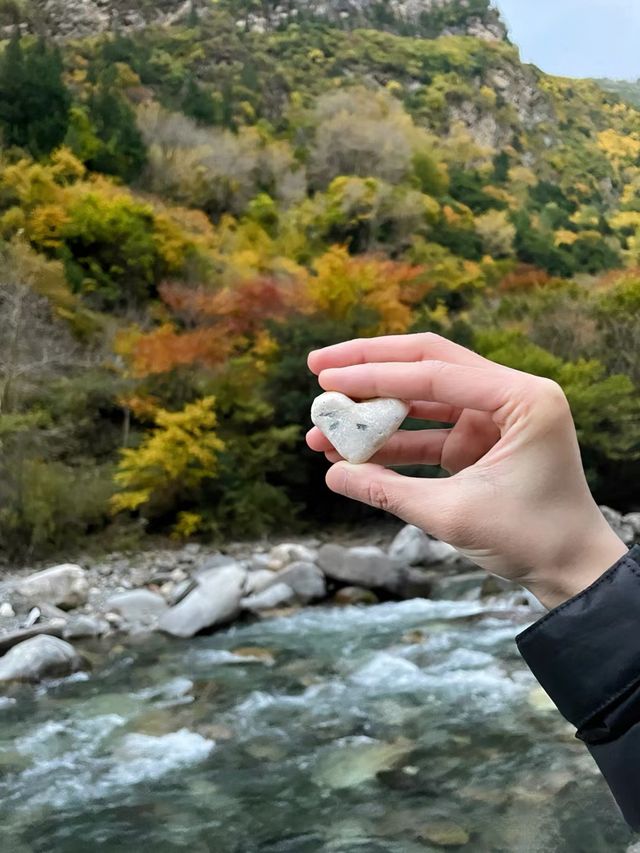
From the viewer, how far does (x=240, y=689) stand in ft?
16.4

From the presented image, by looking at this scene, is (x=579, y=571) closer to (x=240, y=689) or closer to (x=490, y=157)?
(x=240, y=689)

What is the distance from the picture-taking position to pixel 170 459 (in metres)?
9.27

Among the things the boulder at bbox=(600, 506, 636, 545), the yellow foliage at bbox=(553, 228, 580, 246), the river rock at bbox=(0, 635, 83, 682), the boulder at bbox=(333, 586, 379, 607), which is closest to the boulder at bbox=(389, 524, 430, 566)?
the boulder at bbox=(333, 586, 379, 607)

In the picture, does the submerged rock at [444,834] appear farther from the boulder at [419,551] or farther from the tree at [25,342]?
the tree at [25,342]

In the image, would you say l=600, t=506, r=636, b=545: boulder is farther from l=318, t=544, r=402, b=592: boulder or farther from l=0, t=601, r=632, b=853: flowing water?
l=0, t=601, r=632, b=853: flowing water

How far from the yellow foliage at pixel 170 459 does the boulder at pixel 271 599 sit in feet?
8.43

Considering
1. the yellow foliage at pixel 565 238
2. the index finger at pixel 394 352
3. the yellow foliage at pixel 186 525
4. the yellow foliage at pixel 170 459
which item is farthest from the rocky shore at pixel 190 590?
the yellow foliage at pixel 565 238

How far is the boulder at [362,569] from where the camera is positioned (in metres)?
7.64

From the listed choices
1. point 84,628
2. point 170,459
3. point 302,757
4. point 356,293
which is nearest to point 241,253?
point 356,293

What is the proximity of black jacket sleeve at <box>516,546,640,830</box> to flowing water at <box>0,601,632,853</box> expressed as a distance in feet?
8.17

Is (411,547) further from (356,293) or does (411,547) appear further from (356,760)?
(356,293)

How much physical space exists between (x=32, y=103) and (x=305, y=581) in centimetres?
1678

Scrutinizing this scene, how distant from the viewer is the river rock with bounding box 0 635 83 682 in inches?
201

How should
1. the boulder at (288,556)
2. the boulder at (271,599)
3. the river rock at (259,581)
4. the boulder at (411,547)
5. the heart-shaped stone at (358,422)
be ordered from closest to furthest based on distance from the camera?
the heart-shaped stone at (358,422)
the boulder at (271,599)
the river rock at (259,581)
the boulder at (288,556)
the boulder at (411,547)
